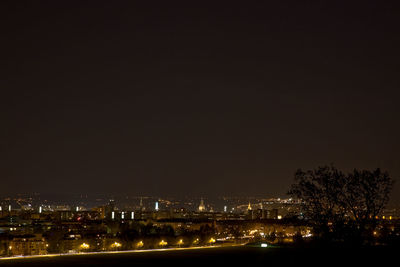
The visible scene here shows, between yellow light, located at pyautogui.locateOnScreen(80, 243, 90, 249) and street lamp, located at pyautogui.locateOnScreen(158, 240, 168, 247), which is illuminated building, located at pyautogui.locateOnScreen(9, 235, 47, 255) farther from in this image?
street lamp, located at pyautogui.locateOnScreen(158, 240, 168, 247)

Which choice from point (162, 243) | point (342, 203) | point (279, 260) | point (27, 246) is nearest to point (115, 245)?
point (162, 243)

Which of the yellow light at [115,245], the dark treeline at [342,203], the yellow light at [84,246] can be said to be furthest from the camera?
the yellow light at [115,245]

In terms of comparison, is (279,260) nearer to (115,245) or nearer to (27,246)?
(115,245)

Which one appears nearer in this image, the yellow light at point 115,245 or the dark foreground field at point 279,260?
the dark foreground field at point 279,260

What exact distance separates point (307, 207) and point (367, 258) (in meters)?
4.01

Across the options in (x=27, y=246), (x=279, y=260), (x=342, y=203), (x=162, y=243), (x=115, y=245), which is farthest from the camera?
(x=162, y=243)

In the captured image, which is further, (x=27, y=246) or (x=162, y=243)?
(x=162, y=243)

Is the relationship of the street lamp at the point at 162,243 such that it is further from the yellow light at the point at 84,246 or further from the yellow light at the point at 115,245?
the yellow light at the point at 84,246

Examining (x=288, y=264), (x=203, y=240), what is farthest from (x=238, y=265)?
(x=203, y=240)

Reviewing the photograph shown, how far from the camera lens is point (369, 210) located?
20.3 metres

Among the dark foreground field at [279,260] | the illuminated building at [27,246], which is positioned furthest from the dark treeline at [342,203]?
the illuminated building at [27,246]

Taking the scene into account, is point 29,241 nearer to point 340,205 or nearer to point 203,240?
point 203,240

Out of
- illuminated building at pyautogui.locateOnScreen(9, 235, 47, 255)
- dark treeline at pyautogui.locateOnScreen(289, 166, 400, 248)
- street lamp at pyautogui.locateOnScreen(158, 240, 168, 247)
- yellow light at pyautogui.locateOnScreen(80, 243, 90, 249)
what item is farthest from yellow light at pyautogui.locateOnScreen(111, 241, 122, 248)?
dark treeline at pyautogui.locateOnScreen(289, 166, 400, 248)

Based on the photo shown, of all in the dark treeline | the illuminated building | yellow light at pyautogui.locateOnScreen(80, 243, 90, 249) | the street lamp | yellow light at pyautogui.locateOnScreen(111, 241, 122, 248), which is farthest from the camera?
the street lamp
